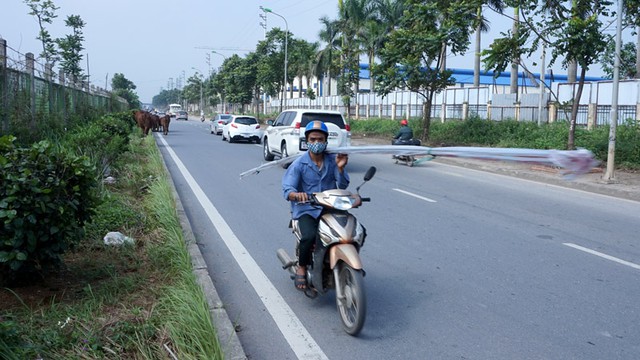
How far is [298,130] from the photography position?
17109 millimetres

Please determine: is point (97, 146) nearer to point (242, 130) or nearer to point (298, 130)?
point (298, 130)

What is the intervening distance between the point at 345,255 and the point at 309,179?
3.08 ft

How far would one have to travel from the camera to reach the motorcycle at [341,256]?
4523 millimetres

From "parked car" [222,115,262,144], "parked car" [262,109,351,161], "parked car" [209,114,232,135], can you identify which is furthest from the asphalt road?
"parked car" [209,114,232,135]

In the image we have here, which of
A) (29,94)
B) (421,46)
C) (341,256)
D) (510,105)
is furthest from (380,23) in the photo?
(341,256)

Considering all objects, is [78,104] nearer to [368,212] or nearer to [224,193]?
[224,193]

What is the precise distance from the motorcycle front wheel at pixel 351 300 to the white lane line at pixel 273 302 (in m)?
0.32

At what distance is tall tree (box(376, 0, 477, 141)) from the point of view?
23156 mm

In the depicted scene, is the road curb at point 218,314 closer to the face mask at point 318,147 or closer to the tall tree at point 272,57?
the face mask at point 318,147

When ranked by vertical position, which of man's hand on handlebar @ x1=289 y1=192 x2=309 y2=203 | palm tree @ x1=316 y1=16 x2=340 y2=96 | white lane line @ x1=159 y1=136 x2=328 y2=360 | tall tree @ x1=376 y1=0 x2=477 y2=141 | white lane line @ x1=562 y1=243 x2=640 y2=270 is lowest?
white lane line @ x1=159 y1=136 x2=328 y2=360

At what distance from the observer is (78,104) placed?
809 inches

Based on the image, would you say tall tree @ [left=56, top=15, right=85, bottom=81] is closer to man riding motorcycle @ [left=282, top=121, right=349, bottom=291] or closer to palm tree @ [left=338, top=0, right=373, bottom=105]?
palm tree @ [left=338, top=0, right=373, bottom=105]

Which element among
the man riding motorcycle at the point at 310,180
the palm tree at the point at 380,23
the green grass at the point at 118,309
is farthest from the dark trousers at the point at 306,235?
the palm tree at the point at 380,23

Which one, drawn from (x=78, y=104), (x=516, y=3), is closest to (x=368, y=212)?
(x=516, y=3)
